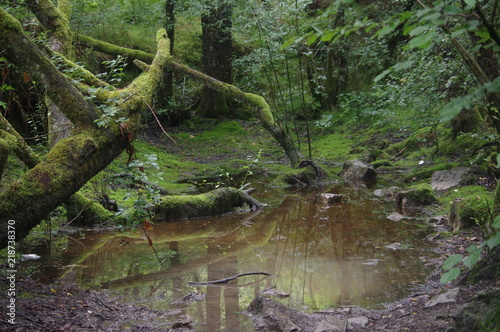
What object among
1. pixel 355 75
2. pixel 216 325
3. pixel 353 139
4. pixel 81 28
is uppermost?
pixel 81 28

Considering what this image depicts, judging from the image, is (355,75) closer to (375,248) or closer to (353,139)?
(353,139)

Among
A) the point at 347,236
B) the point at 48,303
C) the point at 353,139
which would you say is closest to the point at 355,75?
the point at 353,139

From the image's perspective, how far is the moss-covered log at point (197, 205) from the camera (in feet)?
22.4

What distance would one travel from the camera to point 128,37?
1500 cm

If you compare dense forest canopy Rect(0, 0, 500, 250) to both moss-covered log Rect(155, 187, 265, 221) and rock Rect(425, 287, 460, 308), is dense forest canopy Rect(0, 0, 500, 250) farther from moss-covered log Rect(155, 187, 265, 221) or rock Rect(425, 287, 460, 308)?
moss-covered log Rect(155, 187, 265, 221)

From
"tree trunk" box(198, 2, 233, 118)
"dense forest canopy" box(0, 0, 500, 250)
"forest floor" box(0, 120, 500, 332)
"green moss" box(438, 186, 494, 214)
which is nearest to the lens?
"dense forest canopy" box(0, 0, 500, 250)

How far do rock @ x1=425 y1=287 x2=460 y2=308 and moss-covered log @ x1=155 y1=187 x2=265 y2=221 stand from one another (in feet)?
14.5

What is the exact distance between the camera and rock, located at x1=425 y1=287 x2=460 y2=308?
289 cm

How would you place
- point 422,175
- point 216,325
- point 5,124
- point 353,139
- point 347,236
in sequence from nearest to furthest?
point 216,325 < point 5,124 < point 347,236 < point 422,175 < point 353,139

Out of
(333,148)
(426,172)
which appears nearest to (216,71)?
(333,148)

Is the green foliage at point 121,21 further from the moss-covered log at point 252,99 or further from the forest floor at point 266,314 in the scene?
the forest floor at point 266,314

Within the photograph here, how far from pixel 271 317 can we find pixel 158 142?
10660 millimetres

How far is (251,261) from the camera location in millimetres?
4844

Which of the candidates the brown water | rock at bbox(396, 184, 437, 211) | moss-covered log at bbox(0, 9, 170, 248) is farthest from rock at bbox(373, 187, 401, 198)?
moss-covered log at bbox(0, 9, 170, 248)
